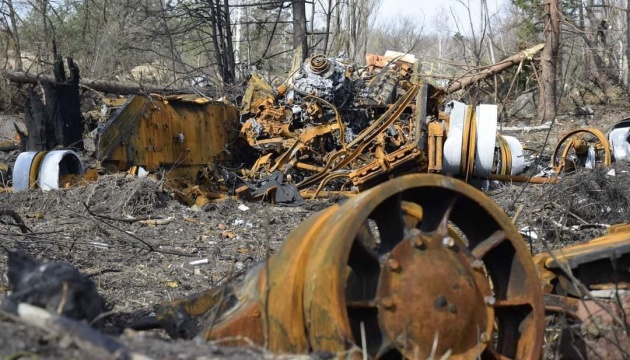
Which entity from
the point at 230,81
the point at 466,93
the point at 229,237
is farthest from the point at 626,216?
the point at 230,81

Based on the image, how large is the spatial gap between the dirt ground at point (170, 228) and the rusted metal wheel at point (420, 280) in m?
1.39

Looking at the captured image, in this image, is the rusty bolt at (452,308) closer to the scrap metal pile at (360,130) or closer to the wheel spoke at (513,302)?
the wheel spoke at (513,302)

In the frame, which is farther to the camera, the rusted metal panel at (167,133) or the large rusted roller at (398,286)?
the rusted metal panel at (167,133)

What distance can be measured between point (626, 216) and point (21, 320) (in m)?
6.54

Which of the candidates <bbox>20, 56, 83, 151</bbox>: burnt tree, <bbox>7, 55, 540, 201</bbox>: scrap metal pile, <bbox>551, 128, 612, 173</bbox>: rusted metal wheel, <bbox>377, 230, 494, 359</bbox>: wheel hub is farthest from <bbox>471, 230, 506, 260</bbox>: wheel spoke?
<bbox>20, 56, 83, 151</bbox>: burnt tree

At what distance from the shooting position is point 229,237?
7.96 m

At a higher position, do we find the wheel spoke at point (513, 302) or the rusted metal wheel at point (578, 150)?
the wheel spoke at point (513, 302)

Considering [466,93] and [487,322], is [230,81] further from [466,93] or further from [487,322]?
[487,322]

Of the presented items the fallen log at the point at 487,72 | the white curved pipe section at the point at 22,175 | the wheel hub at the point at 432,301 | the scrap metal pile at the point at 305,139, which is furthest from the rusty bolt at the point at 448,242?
the fallen log at the point at 487,72

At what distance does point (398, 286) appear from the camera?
280 cm

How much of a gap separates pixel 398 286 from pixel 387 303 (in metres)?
0.08

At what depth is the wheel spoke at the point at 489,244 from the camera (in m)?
3.08

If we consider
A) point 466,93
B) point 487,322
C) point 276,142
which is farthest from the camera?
point 466,93

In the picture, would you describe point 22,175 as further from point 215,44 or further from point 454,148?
point 215,44
